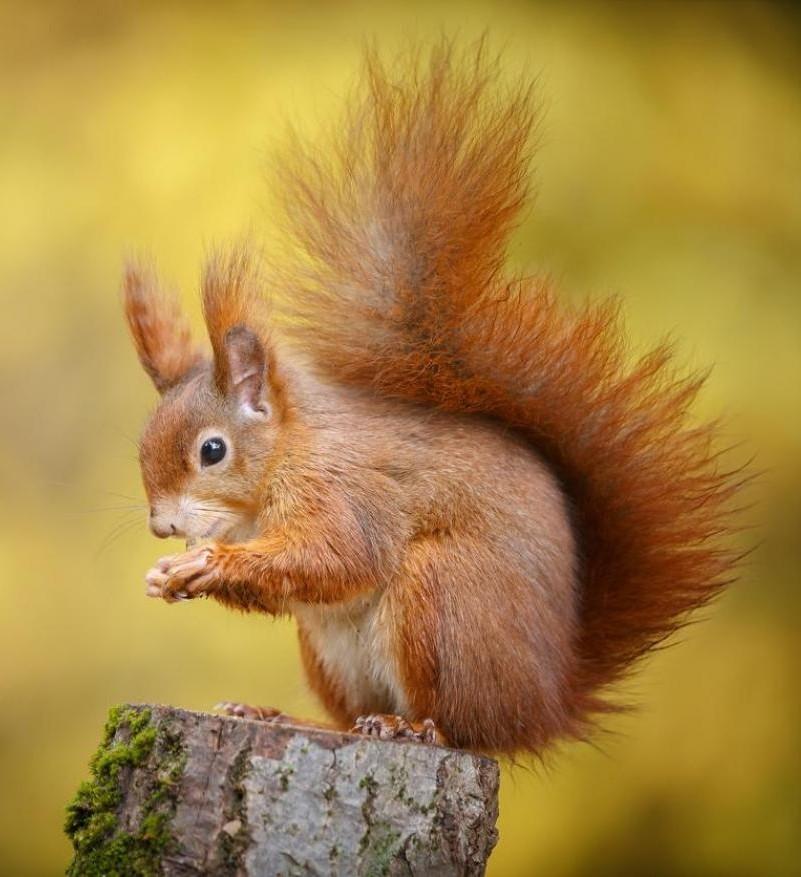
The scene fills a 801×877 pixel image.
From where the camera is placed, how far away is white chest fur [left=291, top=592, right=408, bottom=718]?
70.3 inches

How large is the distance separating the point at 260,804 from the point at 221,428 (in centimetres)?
51

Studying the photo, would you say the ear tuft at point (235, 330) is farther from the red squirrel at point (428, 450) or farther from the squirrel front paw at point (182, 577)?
the squirrel front paw at point (182, 577)

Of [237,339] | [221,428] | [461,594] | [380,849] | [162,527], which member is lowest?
[380,849]

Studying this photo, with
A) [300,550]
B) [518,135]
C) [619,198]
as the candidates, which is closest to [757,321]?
[619,198]

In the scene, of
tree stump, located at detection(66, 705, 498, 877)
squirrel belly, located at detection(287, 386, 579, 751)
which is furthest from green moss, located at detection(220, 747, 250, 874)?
squirrel belly, located at detection(287, 386, 579, 751)

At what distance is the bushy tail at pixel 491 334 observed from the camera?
6.18ft

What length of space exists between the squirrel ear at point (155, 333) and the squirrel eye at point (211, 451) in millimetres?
213

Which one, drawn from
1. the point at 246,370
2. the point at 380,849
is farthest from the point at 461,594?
the point at 246,370

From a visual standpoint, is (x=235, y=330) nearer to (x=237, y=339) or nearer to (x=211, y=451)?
(x=237, y=339)

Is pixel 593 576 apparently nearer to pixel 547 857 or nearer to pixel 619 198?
pixel 547 857

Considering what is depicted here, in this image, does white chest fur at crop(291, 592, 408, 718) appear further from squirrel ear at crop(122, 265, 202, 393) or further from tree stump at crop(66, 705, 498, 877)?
squirrel ear at crop(122, 265, 202, 393)

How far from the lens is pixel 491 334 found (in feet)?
6.17

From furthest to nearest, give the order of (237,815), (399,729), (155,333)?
(155,333) < (399,729) < (237,815)

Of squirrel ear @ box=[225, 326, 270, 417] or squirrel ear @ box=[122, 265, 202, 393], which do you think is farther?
squirrel ear @ box=[122, 265, 202, 393]
